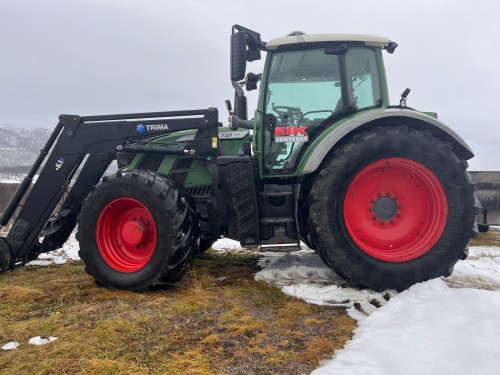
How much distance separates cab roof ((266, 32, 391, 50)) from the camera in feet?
13.0

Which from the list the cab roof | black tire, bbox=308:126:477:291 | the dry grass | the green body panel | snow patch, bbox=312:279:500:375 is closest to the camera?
snow patch, bbox=312:279:500:375

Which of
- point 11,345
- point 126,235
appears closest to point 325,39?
point 126,235

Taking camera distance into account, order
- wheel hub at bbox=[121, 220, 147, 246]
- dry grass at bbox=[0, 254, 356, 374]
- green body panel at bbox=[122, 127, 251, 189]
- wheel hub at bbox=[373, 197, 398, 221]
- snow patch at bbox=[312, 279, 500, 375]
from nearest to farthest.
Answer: snow patch at bbox=[312, 279, 500, 375] < dry grass at bbox=[0, 254, 356, 374] < wheel hub at bbox=[373, 197, 398, 221] < wheel hub at bbox=[121, 220, 147, 246] < green body panel at bbox=[122, 127, 251, 189]

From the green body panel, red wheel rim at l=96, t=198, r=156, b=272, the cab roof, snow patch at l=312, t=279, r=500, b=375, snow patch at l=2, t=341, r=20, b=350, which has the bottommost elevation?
snow patch at l=312, t=279, r=500, b=375

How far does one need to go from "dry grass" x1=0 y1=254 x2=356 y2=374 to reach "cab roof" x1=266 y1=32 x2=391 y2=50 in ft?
8.00

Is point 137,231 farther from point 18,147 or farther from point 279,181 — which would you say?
→ point 18,147

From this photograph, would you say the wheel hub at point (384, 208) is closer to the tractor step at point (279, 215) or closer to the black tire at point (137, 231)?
the tractor step at point (279, 215)

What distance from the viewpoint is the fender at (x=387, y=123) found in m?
3.56

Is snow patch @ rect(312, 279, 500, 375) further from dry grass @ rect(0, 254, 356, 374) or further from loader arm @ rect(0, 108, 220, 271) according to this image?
loader arm @ rect(0, 108, 220, 271)

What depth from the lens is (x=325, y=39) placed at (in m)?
3.97

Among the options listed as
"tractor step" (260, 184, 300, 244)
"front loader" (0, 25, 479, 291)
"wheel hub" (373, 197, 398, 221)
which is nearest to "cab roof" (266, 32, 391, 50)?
"front loader" (0, 25, 479, 291)

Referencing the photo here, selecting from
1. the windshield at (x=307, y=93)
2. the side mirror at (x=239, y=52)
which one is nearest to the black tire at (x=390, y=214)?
the windshield at (x=307, y=93)

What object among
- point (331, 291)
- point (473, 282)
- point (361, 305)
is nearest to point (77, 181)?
Result: point (331, 291)

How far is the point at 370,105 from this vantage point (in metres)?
4.10
